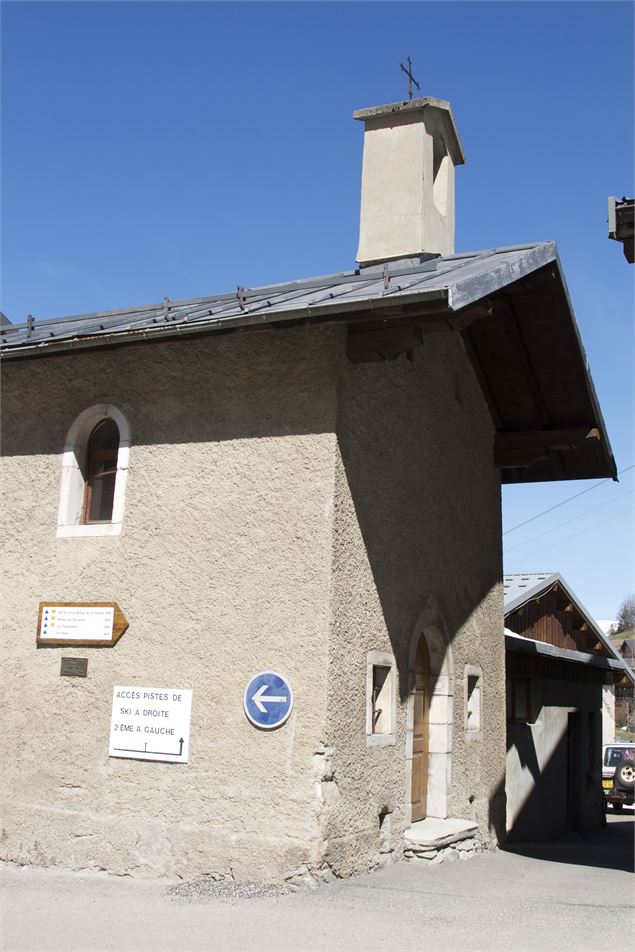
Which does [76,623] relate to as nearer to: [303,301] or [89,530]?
[89,530]

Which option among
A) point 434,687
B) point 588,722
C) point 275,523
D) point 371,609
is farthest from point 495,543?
point 588,722

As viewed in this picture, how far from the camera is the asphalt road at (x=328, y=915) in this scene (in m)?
5.54

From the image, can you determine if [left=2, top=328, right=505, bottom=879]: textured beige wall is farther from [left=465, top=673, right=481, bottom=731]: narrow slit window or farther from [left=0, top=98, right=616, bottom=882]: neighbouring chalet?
[left=465, top=673, right=481, bottom=731]: narrow slit window

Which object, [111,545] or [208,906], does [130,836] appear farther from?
[111,545]

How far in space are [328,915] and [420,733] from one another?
3752mm

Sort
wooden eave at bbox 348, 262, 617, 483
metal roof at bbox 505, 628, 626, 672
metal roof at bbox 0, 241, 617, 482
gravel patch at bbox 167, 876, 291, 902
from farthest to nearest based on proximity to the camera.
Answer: metal roof at bbox 505, 628, 626, 672 < wooden eave at bbox 348, 262, 617, 483 < metal roof at bbox 0, 241, 617, 482 < gravel patch at bbox 167, 876, 291, 902

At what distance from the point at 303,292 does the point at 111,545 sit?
2654 mm

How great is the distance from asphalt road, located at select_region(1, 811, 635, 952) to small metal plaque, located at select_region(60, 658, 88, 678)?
153cm

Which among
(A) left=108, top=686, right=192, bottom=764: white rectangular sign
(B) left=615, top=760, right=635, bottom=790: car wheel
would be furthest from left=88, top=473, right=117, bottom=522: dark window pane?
(B) left=615, top=760, right=635, bottom=790: car wheel

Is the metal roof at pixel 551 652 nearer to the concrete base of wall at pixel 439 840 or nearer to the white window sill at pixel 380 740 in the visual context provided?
the concrete base of wall at pixel 439 840

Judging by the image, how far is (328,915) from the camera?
608 centimetres

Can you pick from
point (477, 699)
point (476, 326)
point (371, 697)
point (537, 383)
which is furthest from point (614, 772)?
point (371, 697)

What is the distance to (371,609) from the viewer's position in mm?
7898

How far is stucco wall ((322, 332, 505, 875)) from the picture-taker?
7348mm
